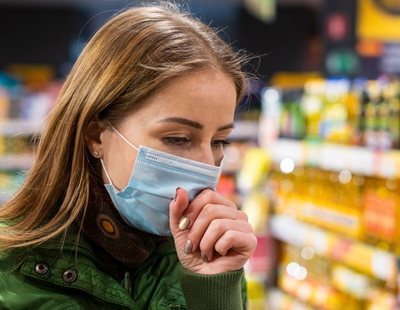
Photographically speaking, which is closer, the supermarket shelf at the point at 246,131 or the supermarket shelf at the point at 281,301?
the supermarket shelf at the point at 281,301

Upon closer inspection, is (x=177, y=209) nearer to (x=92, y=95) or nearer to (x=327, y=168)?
(x=92, y=95)

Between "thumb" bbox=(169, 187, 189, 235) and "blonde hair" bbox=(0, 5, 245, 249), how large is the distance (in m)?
0.18

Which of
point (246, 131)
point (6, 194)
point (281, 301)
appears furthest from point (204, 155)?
point (246, 131)

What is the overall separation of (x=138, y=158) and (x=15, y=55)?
572 inches

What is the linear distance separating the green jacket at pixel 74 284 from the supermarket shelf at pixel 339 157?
190 centimetres

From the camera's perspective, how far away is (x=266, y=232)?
486cm

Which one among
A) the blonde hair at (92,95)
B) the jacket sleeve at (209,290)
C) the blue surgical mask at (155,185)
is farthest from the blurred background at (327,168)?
the jacket sleeve at (209,290)

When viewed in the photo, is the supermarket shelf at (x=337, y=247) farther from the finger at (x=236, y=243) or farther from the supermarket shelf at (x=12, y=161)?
the supermarket shelf at (x=12, y=161)

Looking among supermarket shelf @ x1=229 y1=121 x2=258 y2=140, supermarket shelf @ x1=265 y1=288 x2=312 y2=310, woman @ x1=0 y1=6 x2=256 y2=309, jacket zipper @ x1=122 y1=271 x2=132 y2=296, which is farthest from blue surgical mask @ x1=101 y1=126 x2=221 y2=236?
supermarket shelf @ x1=229 y1=121 x2=258 y2=140

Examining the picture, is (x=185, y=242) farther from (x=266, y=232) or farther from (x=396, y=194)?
(x=266, y=232)

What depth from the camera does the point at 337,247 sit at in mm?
3672

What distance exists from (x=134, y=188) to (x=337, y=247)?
237 cm

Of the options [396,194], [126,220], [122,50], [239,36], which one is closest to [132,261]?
[126,220]

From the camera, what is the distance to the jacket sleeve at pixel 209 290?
138 centimetres
